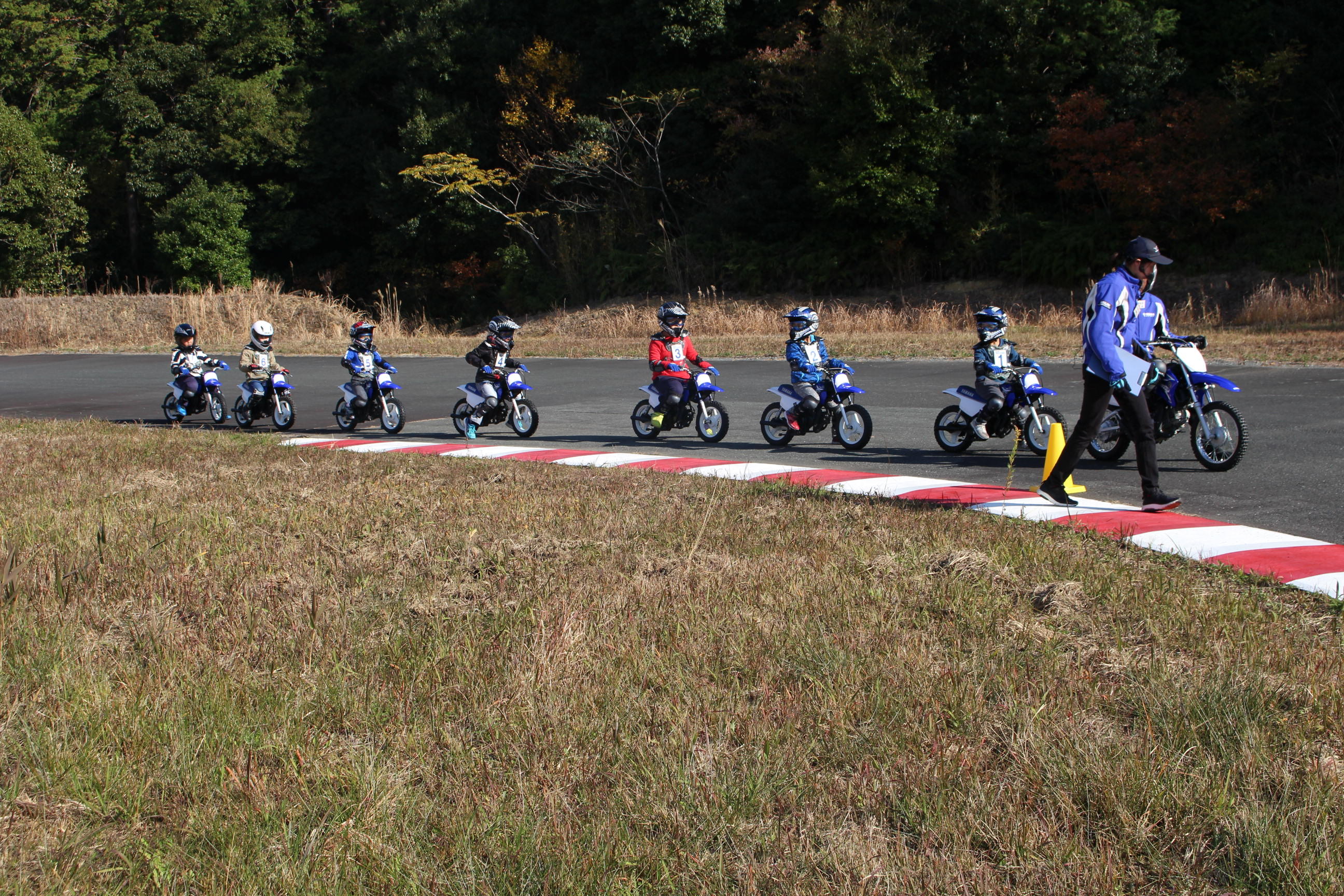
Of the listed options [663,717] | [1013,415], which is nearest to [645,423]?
[1013,415]

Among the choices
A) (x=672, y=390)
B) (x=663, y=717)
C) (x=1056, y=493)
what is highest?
(x=672, y=390)

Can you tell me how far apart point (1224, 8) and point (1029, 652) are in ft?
124

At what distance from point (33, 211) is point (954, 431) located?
5360 centimetres

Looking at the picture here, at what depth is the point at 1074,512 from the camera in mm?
8578

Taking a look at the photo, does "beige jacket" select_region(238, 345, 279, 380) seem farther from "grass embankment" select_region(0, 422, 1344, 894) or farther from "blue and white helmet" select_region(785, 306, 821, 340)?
"grass embankment" select_region(0, 422, 1344, 894)

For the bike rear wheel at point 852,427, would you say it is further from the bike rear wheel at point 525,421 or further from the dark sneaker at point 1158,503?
the dark sneaker at point 1158,503

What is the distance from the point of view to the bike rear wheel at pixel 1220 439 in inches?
406

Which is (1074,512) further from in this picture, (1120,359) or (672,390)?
(672,390)

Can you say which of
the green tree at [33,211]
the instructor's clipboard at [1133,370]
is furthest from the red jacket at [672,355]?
the green tree at [33,211]

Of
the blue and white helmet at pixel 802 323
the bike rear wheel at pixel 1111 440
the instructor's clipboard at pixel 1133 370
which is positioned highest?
the blue and white helmet at pixel 802 323

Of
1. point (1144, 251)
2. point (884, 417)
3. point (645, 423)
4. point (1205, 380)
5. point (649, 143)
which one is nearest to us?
point (1144, 251)

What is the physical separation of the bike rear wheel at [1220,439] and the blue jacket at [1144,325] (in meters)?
1.13

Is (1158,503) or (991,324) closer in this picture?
(1158,503)

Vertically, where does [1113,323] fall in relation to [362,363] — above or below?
above
